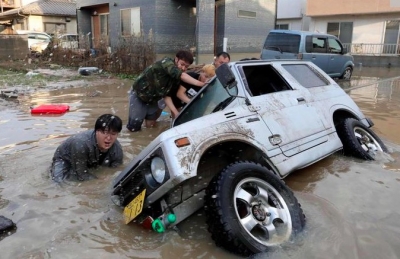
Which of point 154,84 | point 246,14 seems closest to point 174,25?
point 246,14

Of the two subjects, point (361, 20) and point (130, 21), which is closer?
point (130, 21)

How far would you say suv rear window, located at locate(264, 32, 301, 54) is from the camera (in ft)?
41.2

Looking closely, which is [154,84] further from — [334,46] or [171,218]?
[334,46]

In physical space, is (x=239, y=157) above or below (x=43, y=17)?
below

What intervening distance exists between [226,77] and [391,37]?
2346cm

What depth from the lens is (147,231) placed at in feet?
9.70

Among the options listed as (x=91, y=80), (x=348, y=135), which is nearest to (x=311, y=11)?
(x=91, y=80)

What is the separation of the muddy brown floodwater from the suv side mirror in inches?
48.4

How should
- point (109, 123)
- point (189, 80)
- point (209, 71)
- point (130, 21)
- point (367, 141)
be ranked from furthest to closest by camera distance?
point (130, 21) < point (209, 71) < point (189, 80) < point (367, 141) < point (109, 123)

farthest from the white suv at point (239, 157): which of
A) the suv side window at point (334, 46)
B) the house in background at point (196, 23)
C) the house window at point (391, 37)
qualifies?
the house window at point (391, 37)

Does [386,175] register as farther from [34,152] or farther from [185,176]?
[34,152]

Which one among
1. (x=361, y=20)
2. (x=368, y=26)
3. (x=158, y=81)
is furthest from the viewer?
(x=361, y=20)

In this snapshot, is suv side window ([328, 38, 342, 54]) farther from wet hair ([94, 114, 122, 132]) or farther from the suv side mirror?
wet hair ([94, 114, 122, 132])

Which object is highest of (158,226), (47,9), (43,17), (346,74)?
(47,9)
